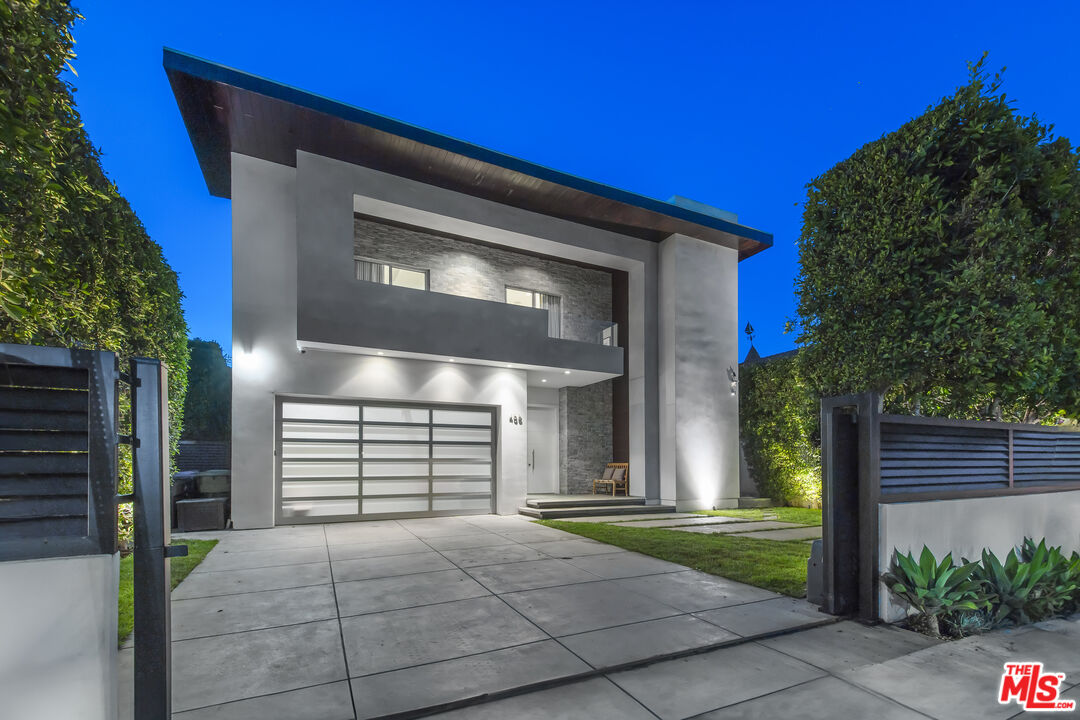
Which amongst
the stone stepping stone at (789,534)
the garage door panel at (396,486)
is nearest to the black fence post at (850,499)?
the stone stepping stone at (789,534)

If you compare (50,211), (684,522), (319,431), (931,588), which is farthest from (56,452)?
(684,522)

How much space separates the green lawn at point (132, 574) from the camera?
420 centimetres

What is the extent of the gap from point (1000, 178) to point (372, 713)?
7353mm

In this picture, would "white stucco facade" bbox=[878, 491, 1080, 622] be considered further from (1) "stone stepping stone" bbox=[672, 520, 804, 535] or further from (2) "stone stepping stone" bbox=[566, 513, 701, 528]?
(2) "stone stepping stone" bbox=[566, 513, 701, 528]

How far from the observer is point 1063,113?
67.2 meters

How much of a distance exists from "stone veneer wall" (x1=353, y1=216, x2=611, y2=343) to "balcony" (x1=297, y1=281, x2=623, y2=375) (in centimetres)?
94

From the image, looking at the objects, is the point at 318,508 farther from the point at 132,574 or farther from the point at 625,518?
the point at 625,518

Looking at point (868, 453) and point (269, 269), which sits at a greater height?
point (269, 269)

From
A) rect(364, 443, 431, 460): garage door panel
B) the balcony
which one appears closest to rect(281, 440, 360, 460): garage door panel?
rect(364, 443, 431, 460): garage door panel

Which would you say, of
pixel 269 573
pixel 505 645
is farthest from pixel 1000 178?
pixel 269 573

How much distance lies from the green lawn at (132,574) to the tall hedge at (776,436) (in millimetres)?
13168

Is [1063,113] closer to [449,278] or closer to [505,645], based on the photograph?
[449,278]

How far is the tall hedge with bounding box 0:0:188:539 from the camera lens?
2559 mm

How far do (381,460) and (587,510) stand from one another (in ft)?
15.3
